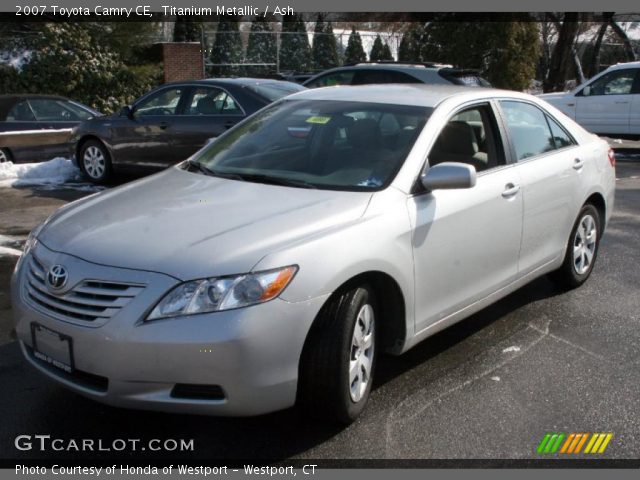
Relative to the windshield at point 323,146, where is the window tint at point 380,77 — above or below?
below

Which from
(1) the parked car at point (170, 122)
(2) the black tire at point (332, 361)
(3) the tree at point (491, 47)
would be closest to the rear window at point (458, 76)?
(1) the parked car at point (170, 122)

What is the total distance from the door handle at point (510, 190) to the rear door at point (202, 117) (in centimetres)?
560

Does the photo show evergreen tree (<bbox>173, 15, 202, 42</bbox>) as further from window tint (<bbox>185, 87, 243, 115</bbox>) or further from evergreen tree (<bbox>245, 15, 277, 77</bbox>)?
window tint (<bbox>185, 87, 243, 115</bbox>)

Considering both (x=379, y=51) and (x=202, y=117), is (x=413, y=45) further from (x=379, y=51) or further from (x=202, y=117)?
(x=202, y=117)

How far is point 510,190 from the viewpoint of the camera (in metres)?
4.96

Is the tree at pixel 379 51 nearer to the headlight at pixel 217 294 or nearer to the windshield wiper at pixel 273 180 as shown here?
the windshield wiper at pixel 273 180

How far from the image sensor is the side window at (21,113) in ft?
41.2

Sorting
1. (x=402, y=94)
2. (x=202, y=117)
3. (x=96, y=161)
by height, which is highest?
(x=402, y=94)

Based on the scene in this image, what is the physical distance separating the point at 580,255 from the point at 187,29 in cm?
2553

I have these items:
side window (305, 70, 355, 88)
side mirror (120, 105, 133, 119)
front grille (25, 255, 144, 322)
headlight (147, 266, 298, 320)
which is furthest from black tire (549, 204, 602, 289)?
side window (305, 70, 355, 88)

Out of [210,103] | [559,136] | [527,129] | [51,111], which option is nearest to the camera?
[527,129]

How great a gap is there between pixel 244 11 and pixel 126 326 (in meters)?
27.4

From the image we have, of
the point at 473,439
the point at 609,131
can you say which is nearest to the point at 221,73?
the point at 609,131

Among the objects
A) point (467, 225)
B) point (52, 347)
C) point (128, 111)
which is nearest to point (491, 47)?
point (128, 111)
